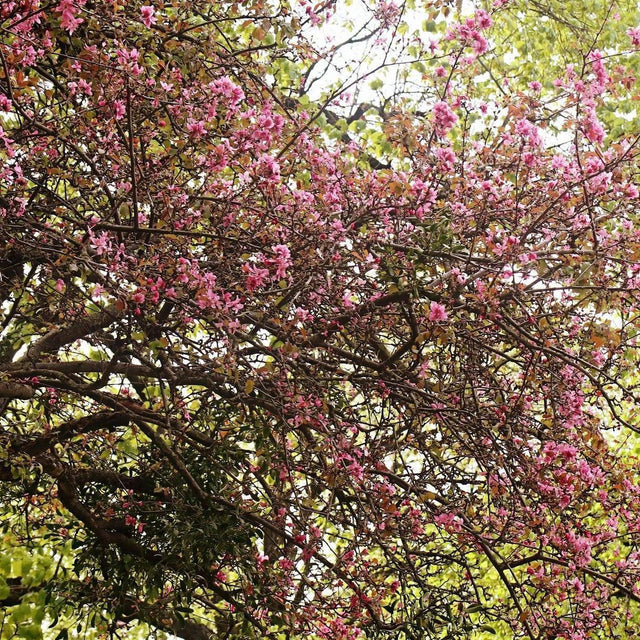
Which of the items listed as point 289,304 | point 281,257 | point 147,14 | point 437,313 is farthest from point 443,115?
point 147,14

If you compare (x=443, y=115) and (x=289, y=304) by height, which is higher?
(x=443, y=115)

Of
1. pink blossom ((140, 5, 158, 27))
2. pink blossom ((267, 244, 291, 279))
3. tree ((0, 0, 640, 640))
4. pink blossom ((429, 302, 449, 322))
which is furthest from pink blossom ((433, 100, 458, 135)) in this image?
pink blossom ((140, 5, 158, 27))

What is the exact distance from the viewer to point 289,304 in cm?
375

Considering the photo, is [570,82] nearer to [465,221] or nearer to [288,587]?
[465,221]

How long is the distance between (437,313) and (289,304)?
0.70 metres

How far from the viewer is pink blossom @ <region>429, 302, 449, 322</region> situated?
3.93 metres

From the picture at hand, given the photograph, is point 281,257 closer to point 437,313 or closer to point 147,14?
point 437,313

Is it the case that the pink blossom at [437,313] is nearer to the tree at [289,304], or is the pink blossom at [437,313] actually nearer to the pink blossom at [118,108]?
the tree at [289,304]

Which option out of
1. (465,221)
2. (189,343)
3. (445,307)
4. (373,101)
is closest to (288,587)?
(189,343)

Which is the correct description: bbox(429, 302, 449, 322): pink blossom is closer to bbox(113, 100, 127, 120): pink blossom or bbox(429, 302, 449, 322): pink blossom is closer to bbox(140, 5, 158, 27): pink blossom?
bbox(113, 100, 127, 120): pink blossom

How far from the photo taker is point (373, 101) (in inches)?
368

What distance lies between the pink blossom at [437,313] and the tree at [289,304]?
0.01 metres

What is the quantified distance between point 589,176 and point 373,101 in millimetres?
5727

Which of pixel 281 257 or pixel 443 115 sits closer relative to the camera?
pixel 281 257
